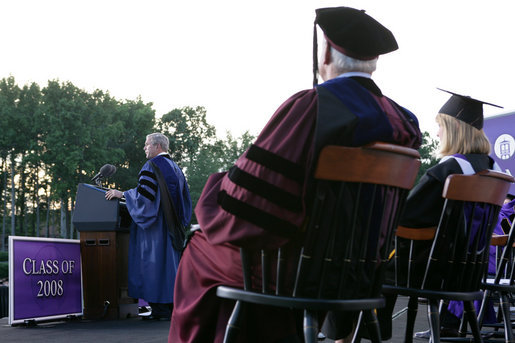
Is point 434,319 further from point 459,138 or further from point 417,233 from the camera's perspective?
point 459,138

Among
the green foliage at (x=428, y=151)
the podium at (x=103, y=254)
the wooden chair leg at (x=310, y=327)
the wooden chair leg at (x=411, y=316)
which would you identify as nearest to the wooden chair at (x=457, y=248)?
the wooden chair leg at (x=411, y=316)

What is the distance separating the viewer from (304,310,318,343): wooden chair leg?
206cm

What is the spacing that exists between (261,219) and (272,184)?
12 centimetres

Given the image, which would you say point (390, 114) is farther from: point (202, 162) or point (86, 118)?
point (202, 162)

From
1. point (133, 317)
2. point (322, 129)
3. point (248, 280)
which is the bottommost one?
point (133, 317)

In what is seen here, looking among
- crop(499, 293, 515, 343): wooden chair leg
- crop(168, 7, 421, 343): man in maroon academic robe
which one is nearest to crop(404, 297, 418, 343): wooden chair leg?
crop(499, 293, 515, 343): wooden chair leg

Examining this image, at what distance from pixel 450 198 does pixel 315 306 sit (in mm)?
1051

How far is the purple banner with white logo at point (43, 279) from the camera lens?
6.21 meters

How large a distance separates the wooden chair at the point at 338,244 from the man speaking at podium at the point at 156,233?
5.21m

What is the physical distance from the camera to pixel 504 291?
3.46 metres

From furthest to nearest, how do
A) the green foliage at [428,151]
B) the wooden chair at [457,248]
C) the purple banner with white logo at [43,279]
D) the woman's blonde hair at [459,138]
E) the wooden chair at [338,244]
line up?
the green foliage at [428,151], the purple banner with white logo at [43,279], the woman's blonde hair at [459,138], the wooden chair at [457,248], the wooden chair at [338,244]

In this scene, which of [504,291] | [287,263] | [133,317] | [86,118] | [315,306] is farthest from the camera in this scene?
[86,118]

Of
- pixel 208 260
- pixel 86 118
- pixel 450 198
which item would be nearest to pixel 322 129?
pixel 208 260

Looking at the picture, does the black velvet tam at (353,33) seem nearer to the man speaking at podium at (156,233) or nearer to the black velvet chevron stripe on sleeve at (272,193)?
the black velvet chevron stripe on sleeve at (272,193)
